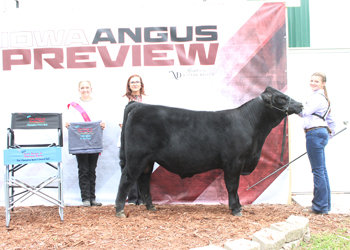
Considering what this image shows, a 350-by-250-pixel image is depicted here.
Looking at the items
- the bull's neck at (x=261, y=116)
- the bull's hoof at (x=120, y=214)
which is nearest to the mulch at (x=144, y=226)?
the bull's hoof at (x=120, y=214)

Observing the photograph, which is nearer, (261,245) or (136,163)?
(261,245)

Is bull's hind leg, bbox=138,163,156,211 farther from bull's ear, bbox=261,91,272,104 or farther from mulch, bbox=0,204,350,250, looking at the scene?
bull's ear, bbox=261,91,272,104

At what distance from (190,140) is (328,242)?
6.02 ft

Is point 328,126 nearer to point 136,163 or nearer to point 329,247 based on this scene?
point 329,247

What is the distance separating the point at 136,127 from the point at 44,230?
5.04ft

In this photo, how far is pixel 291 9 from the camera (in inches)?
220

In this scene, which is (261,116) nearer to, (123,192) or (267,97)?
(267,97)

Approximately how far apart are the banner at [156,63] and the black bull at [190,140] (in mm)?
749

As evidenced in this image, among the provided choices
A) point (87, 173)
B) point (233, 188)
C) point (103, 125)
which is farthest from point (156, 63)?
point (233, 188)

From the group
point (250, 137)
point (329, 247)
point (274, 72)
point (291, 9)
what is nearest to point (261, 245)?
point (329, 247)

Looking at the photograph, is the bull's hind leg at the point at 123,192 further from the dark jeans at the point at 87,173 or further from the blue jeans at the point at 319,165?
the blue jeans at the point at 319,165

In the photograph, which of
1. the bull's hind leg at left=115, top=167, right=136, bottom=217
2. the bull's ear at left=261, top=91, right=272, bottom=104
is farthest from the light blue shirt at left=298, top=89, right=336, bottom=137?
the bull's hind leg at left=115, top=167, right=136, bottom=217

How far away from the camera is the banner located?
4.76m

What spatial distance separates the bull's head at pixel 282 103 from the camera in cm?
397
